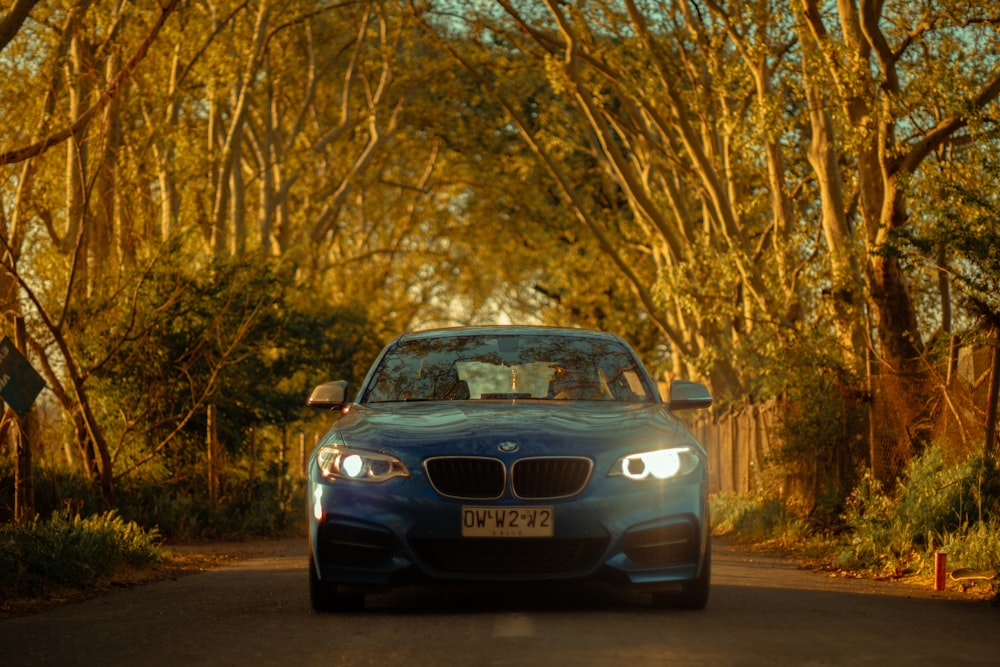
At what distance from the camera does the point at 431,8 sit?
30.0 m

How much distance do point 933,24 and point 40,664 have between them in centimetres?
1288

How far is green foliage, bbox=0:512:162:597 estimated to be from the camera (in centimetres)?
1042

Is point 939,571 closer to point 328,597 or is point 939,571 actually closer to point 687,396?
point 687,396

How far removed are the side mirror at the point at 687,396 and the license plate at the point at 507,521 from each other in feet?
5.74

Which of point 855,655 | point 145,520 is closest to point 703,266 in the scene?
point 145,520

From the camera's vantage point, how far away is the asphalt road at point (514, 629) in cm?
697

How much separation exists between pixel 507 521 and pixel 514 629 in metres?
0.72

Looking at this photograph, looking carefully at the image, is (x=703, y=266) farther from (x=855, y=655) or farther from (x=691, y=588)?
(x=855, y=655)

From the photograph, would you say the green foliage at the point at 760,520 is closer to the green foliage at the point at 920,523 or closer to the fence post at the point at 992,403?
the green foliage at the point at 920,523

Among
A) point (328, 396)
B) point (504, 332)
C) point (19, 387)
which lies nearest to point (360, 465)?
point (328, 396)

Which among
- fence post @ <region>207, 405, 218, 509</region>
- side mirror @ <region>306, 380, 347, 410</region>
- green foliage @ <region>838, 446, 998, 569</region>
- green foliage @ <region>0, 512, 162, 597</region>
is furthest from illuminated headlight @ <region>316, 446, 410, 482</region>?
fence post @ <region>207, 405, 218, 509</region>

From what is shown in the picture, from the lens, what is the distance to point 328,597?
870cm

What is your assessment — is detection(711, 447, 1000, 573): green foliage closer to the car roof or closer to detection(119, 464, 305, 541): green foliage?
the car roof

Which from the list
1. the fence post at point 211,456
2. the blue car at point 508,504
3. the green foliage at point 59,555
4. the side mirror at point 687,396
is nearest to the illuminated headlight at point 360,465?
the blue car at point 508,504
